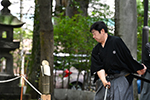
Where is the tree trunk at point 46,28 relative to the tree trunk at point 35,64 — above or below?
above

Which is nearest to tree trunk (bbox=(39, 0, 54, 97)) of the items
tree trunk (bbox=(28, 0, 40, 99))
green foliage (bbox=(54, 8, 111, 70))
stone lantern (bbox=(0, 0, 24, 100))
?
green foliage (bbox=(54, 8, 111, 70))

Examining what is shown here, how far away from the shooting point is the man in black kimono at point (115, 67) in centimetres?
525

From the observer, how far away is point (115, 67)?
5.25 metres

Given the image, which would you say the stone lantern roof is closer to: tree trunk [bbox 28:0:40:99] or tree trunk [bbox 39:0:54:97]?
tree trunk [bbox 28:0:40:99]

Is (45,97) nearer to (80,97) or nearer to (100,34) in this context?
(100,34)

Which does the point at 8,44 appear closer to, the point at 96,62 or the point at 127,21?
the point at 127,21

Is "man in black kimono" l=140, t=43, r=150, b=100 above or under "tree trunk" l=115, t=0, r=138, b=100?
under

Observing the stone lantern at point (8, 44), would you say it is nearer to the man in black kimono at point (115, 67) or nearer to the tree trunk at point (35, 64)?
the tree trunk at point (35, 64)

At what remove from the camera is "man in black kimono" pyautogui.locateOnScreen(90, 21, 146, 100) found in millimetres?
5250

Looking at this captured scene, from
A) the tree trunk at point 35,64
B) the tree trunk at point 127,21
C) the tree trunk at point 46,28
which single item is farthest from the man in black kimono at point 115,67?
the tree trunk at point 35,64

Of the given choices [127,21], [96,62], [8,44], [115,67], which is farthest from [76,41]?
[115,67]

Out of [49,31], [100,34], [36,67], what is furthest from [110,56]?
[36,67]

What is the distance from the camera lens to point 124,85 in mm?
5281

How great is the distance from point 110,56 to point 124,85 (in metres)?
0.52
